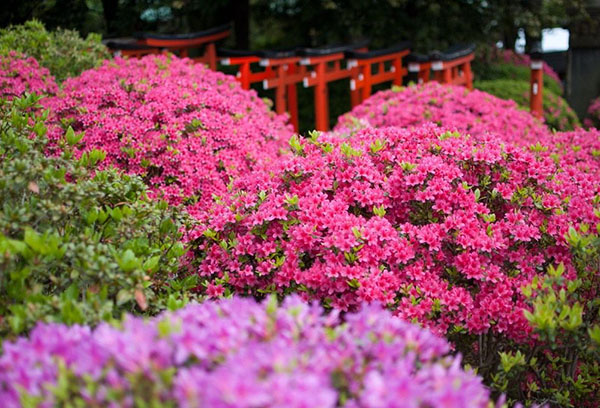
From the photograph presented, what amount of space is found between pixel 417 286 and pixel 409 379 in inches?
48.9

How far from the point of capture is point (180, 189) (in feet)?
13.5

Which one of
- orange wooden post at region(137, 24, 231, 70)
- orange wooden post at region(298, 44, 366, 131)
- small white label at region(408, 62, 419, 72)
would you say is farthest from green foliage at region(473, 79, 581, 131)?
orange wooden post at region(137, 24, 231, 70)

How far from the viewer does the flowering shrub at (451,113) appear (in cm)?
627

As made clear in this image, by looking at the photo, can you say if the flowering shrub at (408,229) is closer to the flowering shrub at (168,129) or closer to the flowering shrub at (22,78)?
the flowering shrub at (168,129)

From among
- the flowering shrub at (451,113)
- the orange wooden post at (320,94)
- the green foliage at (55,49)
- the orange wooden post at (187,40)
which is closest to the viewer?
the green foliage at (55,49)

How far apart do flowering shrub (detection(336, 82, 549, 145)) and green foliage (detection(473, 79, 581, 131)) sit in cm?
320

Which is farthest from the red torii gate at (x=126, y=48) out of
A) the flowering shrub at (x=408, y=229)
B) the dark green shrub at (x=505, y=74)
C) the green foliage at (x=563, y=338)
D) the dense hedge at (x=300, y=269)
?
the dark green shrub at (x=505, y=74)

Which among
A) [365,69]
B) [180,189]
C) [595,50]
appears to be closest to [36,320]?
[180,189]

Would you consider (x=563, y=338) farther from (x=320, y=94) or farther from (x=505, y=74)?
(x=505, y=74)

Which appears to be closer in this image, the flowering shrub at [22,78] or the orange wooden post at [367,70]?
the flowering shrub at [22,78]

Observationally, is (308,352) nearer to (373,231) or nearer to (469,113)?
(373,231)

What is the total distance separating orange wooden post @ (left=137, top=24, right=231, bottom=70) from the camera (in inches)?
A: 303

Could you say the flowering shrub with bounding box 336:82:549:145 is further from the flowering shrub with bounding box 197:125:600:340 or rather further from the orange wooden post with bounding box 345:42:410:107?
the flowering shrub with bounding box 197:125:600:340

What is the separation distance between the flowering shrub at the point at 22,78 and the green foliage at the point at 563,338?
381cm
